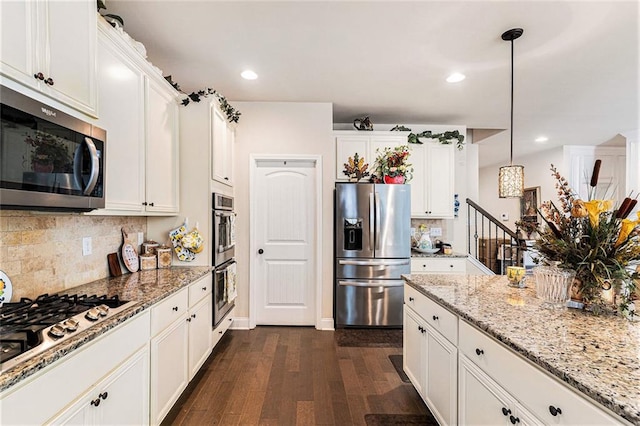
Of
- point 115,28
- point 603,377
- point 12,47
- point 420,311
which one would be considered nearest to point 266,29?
point 115,28

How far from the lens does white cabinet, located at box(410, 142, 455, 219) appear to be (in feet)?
14.2

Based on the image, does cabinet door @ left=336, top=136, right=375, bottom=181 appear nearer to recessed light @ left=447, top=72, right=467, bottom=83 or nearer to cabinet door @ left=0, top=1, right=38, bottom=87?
recessed light @ left=447, top=72, right=467, bottom=83

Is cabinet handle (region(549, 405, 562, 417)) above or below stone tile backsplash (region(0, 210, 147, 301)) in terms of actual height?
below

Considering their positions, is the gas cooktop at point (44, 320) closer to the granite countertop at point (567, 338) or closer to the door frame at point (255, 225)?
the granite countertop at point (567, 338)

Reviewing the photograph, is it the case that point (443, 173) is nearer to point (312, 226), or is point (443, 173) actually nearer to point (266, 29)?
point (312, 226)

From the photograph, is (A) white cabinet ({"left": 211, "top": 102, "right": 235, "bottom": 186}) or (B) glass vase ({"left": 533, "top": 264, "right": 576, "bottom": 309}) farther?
Result: (A) white cabinet ({"left": 211, "top": 102, "right": 235, "bottom": 186})

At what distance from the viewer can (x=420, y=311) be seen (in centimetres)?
217

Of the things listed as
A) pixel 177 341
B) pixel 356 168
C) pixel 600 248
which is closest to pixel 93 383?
pixel 177 341

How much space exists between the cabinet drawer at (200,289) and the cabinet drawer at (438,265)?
248 centimetres

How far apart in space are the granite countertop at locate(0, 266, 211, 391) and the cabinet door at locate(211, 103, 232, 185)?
94 cm

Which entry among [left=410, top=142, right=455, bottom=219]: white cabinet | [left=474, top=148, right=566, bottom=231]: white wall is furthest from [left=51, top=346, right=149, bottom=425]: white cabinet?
[left=474, top=148, right=566, bottom=231]: white wall

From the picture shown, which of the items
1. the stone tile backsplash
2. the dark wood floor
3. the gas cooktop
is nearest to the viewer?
the gas cooktop

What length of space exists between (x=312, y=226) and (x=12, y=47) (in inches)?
119

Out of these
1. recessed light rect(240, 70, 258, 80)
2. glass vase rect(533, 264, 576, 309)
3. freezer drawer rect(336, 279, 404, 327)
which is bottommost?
freezer drawer rect(336, 279, 404, 327)
